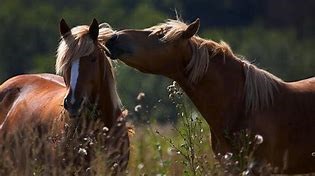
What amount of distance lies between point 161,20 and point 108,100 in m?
28.7

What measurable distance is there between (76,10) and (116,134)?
123ft

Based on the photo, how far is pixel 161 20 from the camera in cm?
3862

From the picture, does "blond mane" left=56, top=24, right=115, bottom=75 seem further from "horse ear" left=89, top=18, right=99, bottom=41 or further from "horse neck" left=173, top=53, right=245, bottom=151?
"horse neck" left=173, top=53, right=245, bottom=151

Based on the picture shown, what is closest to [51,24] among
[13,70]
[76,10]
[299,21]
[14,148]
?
[76,10]

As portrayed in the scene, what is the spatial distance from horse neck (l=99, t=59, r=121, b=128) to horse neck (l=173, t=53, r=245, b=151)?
0.66m

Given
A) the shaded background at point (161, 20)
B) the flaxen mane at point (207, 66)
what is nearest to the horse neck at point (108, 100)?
the flaxen mane at point (207, 66)

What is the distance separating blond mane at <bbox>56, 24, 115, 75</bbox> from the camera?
9680mm

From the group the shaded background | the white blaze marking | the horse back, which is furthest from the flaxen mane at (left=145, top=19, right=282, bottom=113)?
the shaded background

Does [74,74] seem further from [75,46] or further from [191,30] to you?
[191,30]

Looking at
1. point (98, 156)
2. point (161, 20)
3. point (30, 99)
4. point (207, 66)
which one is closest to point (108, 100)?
point (207, 66)

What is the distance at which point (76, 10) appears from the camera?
47156 mm

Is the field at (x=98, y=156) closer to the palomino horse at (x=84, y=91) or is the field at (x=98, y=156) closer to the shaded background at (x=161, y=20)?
the palomino horse at (x=84, y=91)

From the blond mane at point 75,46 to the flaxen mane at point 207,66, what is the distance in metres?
0.52

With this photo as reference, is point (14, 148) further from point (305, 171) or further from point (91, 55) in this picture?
point (305, 171)
